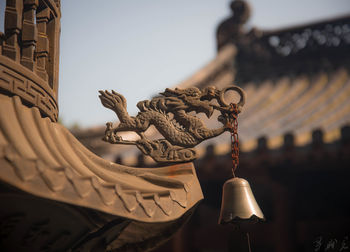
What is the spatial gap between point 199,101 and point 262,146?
3086 millimetres

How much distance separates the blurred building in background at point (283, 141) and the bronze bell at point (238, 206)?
306 mm

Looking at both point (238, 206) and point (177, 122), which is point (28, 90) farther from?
point (238, 206)

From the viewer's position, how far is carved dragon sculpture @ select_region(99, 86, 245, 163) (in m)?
3.72

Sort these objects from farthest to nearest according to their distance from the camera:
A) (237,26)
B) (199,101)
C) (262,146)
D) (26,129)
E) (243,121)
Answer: (237,26)
(243,121)
(262,146)
(199,101)
(26,129)

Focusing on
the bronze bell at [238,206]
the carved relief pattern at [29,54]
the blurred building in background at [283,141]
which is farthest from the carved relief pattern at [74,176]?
the blurred building in background at [283,141]

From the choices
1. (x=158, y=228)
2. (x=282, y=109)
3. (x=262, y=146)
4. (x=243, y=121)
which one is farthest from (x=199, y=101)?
(x=282, y=109)

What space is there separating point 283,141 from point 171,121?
124 inches

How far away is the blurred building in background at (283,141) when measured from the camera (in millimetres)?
6695

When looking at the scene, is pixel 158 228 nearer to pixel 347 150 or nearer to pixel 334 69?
pixel 347 150

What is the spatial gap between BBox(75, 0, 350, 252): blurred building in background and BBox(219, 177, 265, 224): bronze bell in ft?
1.00

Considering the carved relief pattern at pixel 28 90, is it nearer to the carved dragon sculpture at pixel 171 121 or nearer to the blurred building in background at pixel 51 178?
the blurred building in background at pixel 51 178

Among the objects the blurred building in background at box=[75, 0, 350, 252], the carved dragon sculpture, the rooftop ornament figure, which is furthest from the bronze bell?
the carved dragon sculpture

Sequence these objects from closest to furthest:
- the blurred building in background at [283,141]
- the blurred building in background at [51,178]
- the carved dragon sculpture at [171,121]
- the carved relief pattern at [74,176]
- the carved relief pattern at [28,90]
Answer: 1. the carved relief pattern at [74,176]
2. the blurred building in background at [51,178]
3. the carved relief pattern at [28,90]
4. the carved dragon sculpture at [171,121]
5. the blurred building in background at [283,141]

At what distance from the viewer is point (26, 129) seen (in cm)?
307
